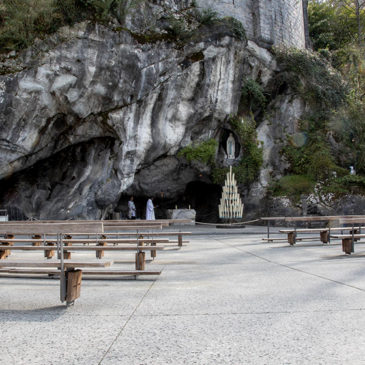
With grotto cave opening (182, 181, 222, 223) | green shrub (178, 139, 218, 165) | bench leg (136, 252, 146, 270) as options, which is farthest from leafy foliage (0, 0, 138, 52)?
bench leg (136, 252, 146, 270)

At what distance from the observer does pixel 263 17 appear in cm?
2195

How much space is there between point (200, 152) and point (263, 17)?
9870mm

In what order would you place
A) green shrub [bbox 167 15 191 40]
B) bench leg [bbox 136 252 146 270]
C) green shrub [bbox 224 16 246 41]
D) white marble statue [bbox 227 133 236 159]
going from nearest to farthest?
bench leg [bbox 136 252 146 270], green shrub [bbox 167 15 191 40], green shrub [bbox 224 16 246 41], white marble statue [bbox 227 133 236 159]

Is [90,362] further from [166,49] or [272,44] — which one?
[272,44]

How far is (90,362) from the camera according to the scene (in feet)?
6.98

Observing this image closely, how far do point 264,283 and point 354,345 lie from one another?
214cm

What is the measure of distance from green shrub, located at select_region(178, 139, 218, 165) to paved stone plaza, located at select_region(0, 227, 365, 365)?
13.3 m

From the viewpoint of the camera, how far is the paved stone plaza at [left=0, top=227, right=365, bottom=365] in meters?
2.23

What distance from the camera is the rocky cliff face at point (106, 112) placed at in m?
13.9

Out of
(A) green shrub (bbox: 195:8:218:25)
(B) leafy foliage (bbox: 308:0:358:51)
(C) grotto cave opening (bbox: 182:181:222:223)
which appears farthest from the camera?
(B) leafy foliage (bbox: 308:0:358:51)

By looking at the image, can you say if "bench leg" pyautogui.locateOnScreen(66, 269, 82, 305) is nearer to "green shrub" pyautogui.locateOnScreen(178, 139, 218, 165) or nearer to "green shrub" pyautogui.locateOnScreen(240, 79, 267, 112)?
"green shrub" pyautogui.locateOnScreen(178, 139, 218, 165)

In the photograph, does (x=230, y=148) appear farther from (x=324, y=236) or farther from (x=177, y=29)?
(x=324, y=236)

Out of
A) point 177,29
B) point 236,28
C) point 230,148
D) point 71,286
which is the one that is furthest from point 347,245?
point 236,28

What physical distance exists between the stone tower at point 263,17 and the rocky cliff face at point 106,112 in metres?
2.33
